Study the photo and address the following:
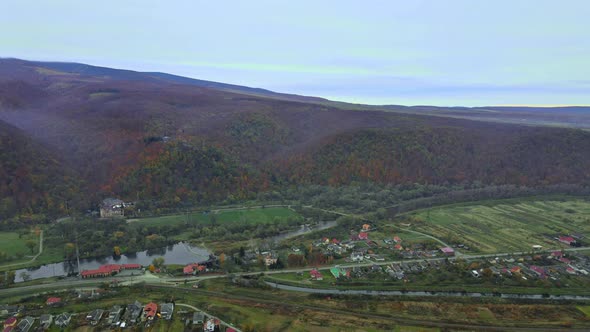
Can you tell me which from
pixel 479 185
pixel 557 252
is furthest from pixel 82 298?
pixel 479 185

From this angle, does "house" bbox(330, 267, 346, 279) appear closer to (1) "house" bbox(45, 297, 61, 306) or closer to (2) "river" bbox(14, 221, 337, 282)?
(2) "river" bbox(14, 221, 337, 282)

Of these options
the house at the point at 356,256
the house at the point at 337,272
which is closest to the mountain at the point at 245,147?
the house at the point at 356,256

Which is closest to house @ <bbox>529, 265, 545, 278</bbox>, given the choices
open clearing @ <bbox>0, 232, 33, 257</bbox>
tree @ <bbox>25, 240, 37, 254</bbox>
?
tree @ <bbox>25, 240, 37, 254</bbox>

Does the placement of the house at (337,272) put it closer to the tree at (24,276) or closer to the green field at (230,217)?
the green field at (230,217)

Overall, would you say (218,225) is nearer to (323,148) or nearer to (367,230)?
(367,230)

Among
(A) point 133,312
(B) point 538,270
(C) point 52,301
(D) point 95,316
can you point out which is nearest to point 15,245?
(C) point 52,301

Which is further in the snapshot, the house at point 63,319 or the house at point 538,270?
the house at point 538,270
